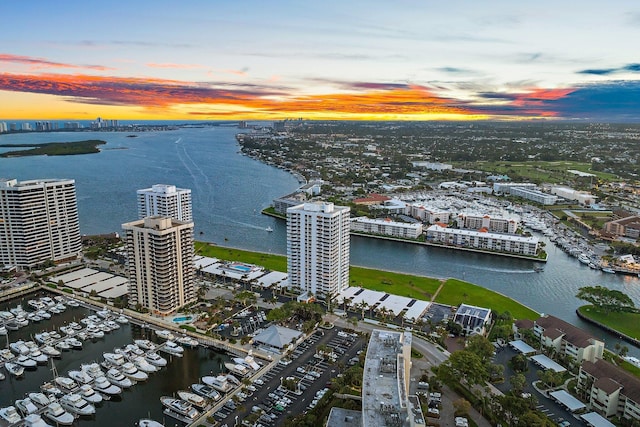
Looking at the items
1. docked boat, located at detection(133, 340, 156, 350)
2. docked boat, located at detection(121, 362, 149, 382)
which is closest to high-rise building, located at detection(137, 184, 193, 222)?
docked boat, located at detection(133, 340, 156, 350)

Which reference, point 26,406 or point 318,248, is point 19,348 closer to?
point 26,406

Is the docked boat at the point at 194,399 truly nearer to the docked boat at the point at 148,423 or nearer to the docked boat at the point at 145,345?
the docked boat at the point at 148,423

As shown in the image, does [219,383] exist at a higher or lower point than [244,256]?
lower

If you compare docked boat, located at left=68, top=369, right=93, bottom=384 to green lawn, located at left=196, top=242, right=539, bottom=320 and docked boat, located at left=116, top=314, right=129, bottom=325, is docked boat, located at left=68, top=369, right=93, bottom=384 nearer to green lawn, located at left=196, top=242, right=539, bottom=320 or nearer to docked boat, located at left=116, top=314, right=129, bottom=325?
docked boat, located at left=116, top=314, right=129, bottom=325

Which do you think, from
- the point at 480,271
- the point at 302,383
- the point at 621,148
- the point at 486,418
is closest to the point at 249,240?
the point at 480,271

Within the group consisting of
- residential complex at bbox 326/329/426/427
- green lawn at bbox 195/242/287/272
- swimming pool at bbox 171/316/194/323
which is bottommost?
swimming pool at bbox 171/316/194/323

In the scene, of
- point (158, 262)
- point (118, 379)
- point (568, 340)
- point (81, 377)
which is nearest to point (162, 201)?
point (158, 262)
